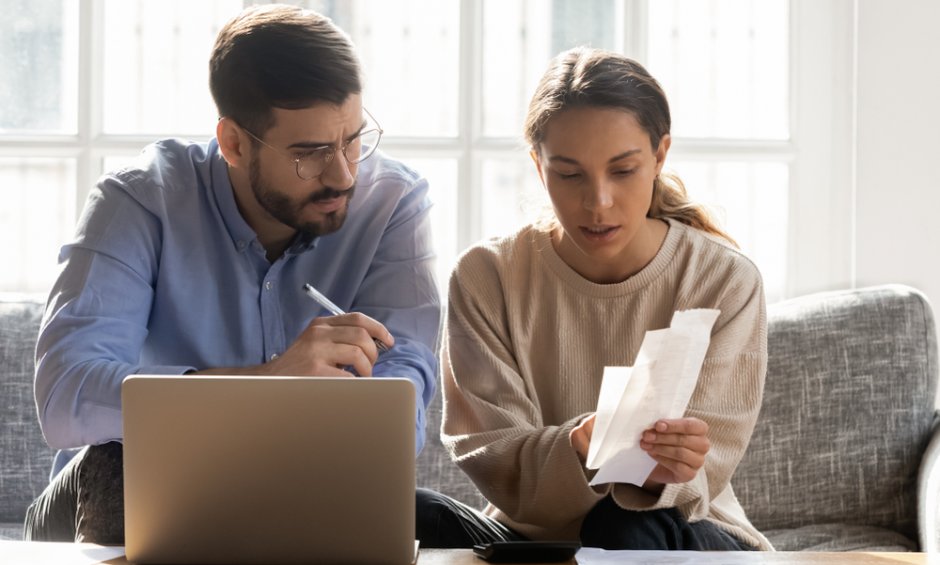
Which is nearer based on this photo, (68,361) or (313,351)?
(313,351)

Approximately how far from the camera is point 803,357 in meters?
2.26

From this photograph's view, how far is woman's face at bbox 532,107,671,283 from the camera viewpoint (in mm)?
1666

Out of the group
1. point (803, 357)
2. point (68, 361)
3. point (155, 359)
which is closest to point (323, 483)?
point (68, 361)

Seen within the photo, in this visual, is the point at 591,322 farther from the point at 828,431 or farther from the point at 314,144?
the point at 828,431

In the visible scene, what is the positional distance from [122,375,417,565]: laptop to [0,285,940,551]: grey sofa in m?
1.12

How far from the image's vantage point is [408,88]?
295cm

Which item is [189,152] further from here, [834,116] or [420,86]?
[834,116]

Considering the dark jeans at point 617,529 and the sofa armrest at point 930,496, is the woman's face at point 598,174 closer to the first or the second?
the dark jeans at point 617,529

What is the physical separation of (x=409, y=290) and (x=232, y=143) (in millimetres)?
362

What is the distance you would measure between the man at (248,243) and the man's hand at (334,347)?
230 mm

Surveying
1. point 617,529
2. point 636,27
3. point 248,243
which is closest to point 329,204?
point 248,243

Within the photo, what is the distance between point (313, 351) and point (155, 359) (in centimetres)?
48

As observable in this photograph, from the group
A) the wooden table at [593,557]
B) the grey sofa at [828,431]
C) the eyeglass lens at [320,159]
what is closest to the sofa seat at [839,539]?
the grey sofa at [828,431]

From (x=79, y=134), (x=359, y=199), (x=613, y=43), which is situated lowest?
(x=359, y=199)
